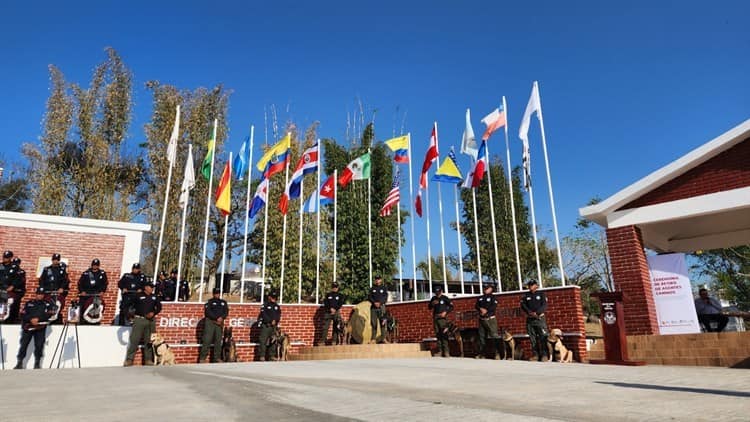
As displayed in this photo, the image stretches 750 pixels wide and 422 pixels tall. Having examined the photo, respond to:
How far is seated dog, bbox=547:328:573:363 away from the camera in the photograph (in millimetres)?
11398

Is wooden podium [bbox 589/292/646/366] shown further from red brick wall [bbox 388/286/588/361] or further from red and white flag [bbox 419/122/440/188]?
red and white flag [bbox 419/122/440/188]

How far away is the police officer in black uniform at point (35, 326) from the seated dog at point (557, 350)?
11794 mm

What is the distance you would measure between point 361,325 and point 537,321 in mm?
5670

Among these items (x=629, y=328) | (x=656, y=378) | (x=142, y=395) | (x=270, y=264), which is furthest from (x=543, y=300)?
(x=270, y=264)

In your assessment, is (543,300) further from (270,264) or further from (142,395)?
(270,264)

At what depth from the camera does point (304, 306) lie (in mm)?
16172

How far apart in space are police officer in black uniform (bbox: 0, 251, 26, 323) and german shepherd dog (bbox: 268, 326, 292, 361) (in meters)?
6.61

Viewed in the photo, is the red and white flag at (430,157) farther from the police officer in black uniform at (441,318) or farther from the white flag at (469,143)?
the police officer in black uniform at (441,318)

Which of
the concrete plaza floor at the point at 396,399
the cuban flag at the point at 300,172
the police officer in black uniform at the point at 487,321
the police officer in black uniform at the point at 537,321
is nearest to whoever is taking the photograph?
the concrete plaza floor at the point at 396,399

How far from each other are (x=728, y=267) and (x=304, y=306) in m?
29.2

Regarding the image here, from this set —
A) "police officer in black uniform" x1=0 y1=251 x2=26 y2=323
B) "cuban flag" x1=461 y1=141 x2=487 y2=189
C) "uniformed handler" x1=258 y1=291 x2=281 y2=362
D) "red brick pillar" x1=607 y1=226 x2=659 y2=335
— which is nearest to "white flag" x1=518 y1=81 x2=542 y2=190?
"cuban flag" x1=461 y1=141 x2=487 y2=189

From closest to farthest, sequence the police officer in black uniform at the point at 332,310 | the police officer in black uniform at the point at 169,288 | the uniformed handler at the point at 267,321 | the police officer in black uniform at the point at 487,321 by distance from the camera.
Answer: the police officer in black uniform at the point at 487,321, the uniformed handler at the point at 267,321, the police officer in black uniform at the point at 332,310, the police officer in black uniform at the point at 169,288

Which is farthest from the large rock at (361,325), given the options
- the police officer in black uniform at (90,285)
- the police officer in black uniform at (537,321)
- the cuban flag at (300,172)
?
the police officer in black uniform at (90,285)

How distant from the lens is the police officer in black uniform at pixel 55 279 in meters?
12.8
